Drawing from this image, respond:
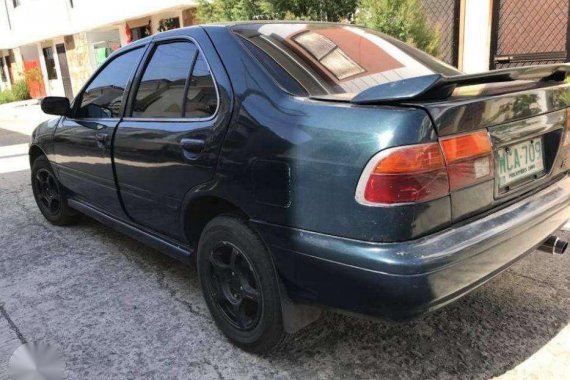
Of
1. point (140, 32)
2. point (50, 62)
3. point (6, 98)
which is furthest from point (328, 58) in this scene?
point (6, 98)

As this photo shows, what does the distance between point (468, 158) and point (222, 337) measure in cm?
157

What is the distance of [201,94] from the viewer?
2574mm

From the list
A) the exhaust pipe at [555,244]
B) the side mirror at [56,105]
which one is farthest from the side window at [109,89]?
the exhaust pipe at [555,244]

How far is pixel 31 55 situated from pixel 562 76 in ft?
90.2

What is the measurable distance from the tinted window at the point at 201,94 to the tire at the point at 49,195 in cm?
220

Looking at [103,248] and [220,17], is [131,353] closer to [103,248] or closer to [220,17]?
[103,248]

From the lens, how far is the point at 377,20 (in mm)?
5891

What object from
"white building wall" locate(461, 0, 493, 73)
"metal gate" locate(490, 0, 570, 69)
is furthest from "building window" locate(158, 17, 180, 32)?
"metal gate" locate(490, 0, 570, 69)

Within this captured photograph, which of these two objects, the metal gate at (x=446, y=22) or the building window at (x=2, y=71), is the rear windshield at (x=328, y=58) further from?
the building window at (x=2, y=71)

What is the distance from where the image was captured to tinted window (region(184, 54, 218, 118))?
97.7 inches

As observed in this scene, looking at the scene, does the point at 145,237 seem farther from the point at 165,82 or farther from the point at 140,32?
the point at 140,32

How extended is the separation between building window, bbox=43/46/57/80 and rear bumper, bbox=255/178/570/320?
23540mm

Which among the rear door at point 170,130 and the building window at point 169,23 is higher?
the building window at point 169,23

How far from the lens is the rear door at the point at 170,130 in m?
2.45
